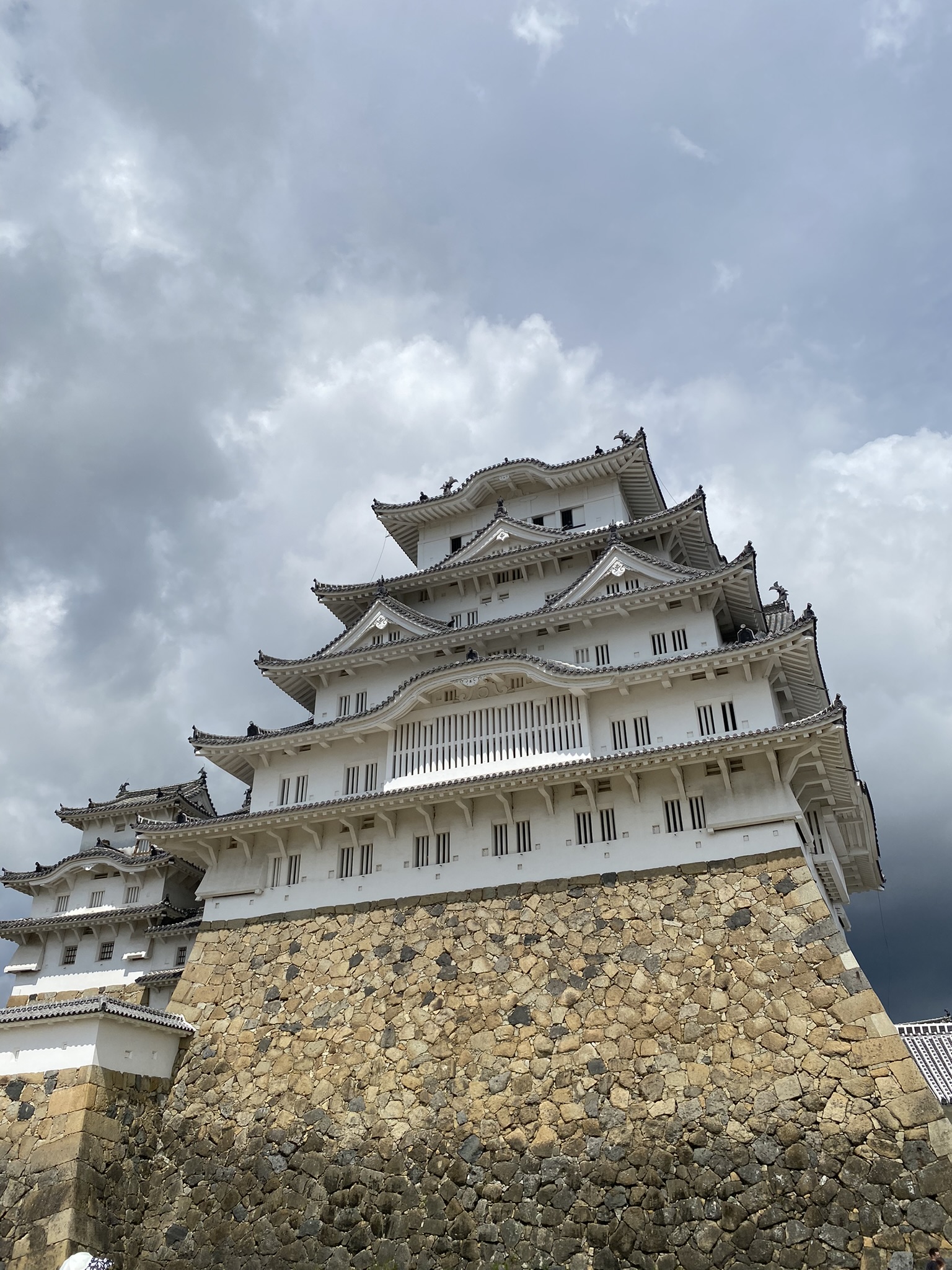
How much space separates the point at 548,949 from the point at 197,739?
10.4 metres

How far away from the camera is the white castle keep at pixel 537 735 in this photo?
18.5 metres

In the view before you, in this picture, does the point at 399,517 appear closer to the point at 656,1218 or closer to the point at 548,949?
the point at 548,949

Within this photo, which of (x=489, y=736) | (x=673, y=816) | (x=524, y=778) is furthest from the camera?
(x=489, y=736)

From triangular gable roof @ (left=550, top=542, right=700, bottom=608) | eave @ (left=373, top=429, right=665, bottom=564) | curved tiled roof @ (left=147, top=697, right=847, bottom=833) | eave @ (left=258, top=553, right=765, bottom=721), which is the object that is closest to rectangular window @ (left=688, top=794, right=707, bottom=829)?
curved tiled roof @ (left=147, top=697, right=847, bottom=833)

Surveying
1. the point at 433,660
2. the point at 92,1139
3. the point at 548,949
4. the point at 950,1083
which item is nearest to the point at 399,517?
the point at 433,660

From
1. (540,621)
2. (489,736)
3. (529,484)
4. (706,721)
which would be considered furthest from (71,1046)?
(529,484)

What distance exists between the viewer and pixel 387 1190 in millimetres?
16312

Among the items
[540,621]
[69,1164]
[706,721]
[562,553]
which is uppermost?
[562,553]

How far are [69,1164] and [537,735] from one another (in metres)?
11.8

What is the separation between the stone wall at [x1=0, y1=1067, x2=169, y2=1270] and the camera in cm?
1566

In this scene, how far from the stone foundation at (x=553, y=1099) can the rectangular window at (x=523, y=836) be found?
970 millimetres

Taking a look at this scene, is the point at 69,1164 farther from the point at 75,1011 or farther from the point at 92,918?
the point at 92,918

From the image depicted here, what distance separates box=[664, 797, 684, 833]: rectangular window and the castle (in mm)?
45

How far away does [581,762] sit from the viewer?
18922mm
